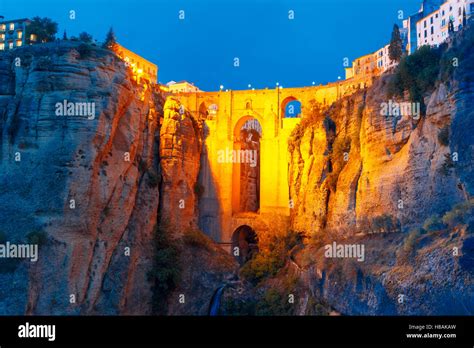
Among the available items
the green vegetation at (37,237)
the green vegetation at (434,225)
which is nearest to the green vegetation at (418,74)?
the green vegetation at (434,225)

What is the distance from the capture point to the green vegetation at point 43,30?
3127 cm

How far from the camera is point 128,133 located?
2641 cm

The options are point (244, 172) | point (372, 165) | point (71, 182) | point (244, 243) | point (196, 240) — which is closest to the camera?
point (372, 165)

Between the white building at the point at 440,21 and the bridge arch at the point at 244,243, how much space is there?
921 inches

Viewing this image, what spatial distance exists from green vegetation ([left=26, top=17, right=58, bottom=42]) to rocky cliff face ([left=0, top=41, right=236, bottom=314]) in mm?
6450

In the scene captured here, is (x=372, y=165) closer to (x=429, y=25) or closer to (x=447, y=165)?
(x=447, y=165)

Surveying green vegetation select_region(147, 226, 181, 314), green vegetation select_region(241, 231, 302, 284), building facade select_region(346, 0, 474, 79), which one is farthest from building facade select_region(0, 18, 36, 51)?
green vegetation select_region(241, 231, 302, 284)

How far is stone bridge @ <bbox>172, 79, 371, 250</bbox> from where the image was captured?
3334cm

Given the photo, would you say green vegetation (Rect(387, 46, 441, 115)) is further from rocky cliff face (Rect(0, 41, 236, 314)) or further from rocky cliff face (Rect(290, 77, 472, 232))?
rocky cliff face (Rect(0, 41, 236, 314))

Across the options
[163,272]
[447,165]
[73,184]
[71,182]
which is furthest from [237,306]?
[447,165]

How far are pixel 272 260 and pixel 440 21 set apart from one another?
33812 mm

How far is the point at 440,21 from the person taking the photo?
49969 mm
